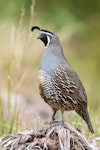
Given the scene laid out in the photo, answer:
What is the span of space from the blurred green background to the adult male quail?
609mm

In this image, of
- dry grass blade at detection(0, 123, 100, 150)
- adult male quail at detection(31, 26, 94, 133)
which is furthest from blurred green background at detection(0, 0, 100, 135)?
dry grass blade at detection(0, 123, 100, 150)

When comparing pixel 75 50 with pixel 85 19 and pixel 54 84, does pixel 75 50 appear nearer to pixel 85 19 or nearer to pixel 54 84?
pixel 85 19

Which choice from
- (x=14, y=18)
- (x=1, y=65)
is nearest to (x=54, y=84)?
(x=1, y=65)

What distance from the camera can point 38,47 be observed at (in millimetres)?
11422

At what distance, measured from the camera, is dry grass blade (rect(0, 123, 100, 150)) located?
5.04 metres

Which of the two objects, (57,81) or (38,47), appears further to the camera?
(38,47)

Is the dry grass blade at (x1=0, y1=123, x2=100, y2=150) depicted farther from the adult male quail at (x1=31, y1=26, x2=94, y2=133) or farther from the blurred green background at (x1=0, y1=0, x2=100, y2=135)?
the blurred green background at (x1=0, y1=0, x2=100, y2=135)

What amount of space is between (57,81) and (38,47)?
5661mm

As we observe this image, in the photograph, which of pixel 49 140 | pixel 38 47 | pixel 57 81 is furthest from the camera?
pixel 38 47

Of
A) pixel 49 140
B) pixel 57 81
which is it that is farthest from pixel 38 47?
pixel 49 140

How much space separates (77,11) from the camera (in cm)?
1683

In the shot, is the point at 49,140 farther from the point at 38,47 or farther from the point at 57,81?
the point at 38,47

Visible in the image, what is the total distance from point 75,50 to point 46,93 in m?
8.90

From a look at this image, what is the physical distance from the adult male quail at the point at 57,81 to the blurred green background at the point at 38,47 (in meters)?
0.61
